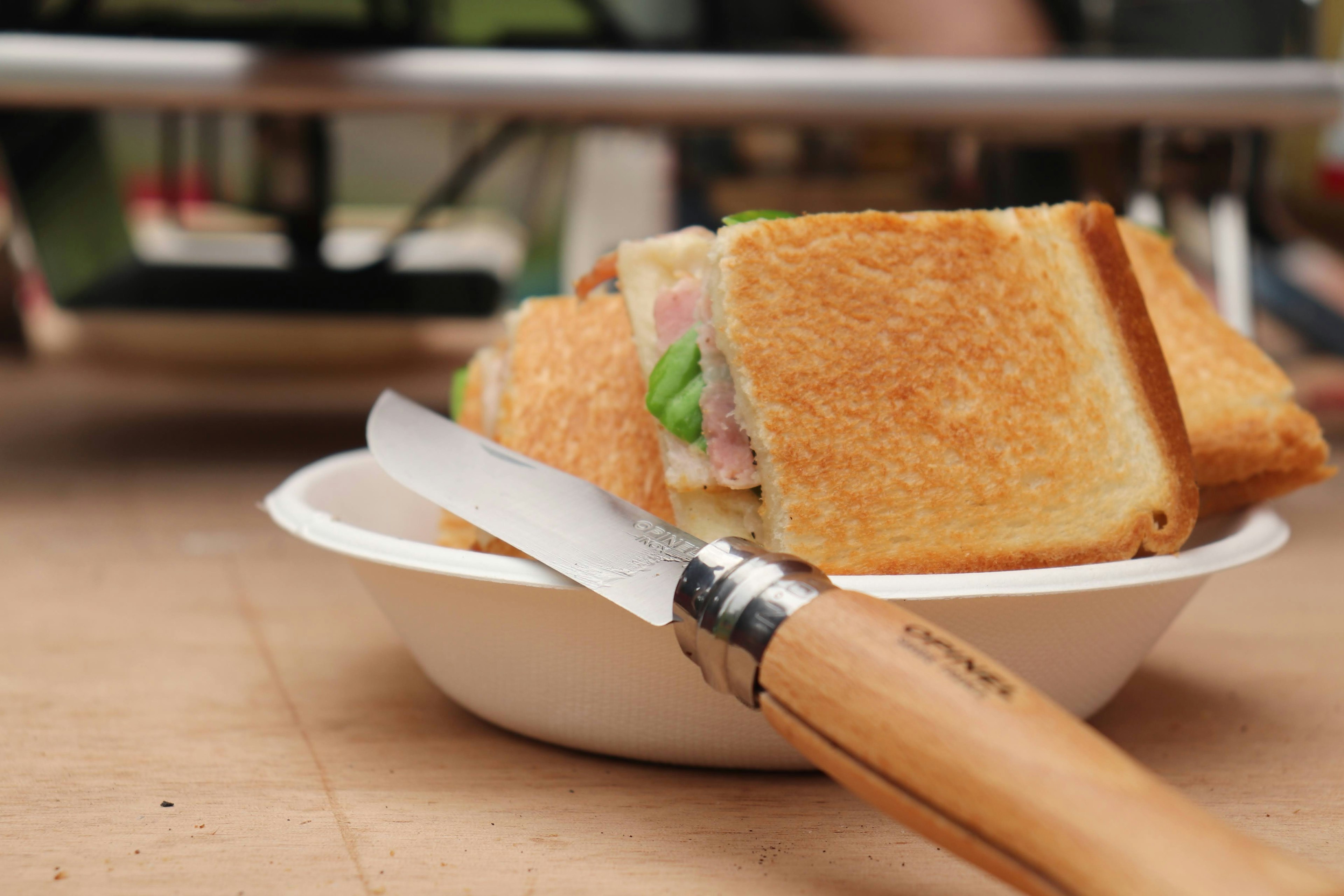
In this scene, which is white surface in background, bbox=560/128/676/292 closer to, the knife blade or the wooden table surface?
the wooden table surface

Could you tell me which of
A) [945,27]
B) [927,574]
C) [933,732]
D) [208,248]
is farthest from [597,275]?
[208,248]

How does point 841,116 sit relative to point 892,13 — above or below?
below

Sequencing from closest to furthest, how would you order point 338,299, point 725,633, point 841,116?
1. point 725,633
2. point 841,116
3. point 338,299

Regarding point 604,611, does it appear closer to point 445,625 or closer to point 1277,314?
point 445,625

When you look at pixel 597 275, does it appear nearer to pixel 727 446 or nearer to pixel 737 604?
pixel 727 446

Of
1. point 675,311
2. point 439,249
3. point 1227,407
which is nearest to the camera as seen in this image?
point 675,311

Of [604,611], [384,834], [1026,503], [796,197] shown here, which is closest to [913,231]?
[1026,503]

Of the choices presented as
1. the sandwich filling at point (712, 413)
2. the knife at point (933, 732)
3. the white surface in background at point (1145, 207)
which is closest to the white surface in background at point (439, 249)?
the white surface in background at point (1145, 207)
